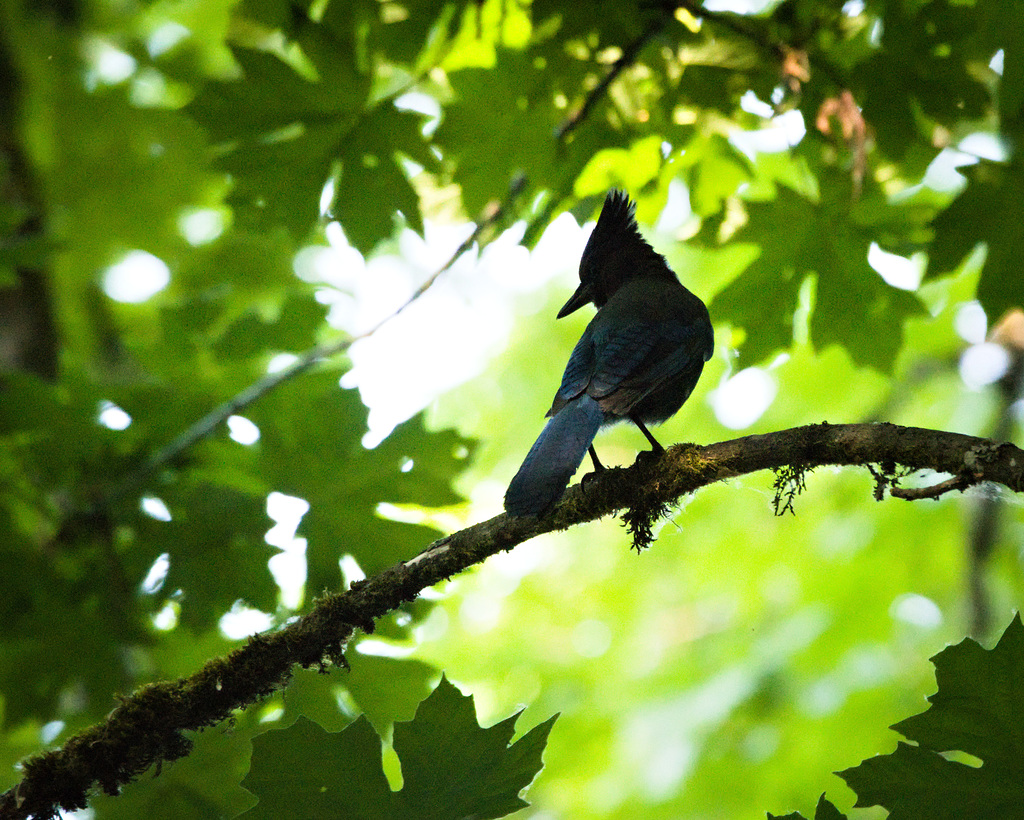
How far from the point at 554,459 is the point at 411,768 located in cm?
101

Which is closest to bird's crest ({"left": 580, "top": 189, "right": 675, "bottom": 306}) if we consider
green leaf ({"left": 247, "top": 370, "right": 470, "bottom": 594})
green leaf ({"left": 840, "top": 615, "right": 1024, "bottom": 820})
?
green leaf ({"left": 247, "top": 370, "right": 470, "bottom": 594})

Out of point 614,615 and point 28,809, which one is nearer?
point 28,809

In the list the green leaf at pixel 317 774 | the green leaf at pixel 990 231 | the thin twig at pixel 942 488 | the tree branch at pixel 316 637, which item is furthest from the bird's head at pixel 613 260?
the green leaf at pixel 317 774

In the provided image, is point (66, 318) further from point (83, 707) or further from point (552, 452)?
point (552, 452)

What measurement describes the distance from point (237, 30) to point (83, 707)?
398cm

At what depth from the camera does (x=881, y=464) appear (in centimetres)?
238

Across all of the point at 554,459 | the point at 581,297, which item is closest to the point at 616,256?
the point at 581,297

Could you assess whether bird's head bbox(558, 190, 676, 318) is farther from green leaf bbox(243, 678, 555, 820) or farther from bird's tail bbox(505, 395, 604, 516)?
green leaf bbox(243, 678, 555, 820)

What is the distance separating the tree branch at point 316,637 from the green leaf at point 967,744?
25.8 inches

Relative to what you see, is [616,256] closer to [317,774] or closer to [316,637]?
[316,637]

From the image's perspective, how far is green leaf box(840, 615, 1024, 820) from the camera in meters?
1.99

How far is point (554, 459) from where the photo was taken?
8.89ft

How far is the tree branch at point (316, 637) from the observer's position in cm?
260

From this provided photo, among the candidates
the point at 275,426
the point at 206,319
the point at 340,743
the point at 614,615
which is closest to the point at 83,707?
the point at 275,426
